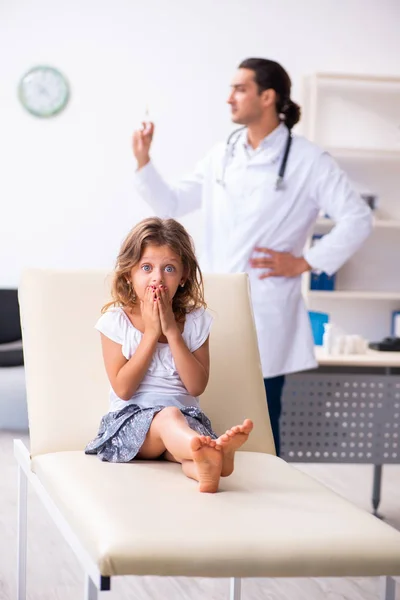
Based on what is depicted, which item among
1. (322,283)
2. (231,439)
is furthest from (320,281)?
(231,439)

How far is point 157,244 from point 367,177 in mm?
3278

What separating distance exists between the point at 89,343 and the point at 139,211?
3051 millimetres

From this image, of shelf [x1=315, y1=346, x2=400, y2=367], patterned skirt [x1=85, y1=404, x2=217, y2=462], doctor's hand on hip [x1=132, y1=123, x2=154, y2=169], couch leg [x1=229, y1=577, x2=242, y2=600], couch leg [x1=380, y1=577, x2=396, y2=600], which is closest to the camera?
couch leg [x1=380, y1=577, x2=396, y2=600]

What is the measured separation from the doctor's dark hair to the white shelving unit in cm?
205

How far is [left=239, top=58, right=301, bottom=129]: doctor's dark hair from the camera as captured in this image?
8.96ft

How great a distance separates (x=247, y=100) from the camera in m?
2.71

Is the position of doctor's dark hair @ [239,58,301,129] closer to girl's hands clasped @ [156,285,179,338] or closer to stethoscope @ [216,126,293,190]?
stethoscope @ [216,126,293,190]

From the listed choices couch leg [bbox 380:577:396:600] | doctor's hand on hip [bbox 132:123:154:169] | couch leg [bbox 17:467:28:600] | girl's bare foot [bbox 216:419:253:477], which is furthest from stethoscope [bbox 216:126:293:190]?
couch leg [bbox 380:577:396:600]

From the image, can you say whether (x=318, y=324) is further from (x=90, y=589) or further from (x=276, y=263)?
(x=90, y=589)

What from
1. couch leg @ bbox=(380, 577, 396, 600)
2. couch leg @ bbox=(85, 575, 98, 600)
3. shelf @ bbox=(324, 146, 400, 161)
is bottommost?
couch leg @ bbox=(380, 577, 396, 600)

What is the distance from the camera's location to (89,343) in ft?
6.09

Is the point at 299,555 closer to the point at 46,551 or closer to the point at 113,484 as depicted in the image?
the point at 113,484

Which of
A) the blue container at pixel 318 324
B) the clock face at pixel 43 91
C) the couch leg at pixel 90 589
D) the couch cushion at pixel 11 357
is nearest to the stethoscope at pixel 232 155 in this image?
the couch leg at pixel 90 589

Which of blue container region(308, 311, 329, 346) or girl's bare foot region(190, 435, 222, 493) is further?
blue container region(308, 311, 329, 346)
